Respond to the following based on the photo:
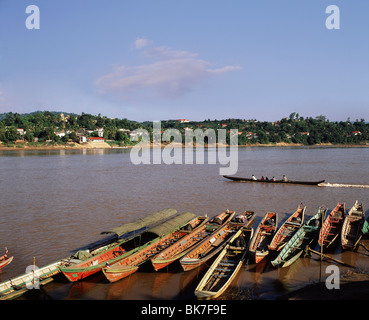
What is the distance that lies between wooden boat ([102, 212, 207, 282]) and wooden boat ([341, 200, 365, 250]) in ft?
19.3

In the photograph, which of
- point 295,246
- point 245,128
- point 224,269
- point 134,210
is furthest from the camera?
point 245,128

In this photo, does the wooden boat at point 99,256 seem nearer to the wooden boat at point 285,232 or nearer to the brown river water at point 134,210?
the brown river water at point 134,210

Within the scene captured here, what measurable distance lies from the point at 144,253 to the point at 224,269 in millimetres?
2928

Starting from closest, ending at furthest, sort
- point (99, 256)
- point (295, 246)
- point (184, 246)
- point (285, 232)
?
point (99, 256) < point (295, 246) < point (184, 246) < point (285, 232)

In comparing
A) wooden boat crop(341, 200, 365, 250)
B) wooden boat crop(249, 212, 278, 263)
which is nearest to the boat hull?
wooden boat crop(249, 212, 278, 263)

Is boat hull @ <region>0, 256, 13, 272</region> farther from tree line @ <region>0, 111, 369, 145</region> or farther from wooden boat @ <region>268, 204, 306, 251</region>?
tree line @ <region>0, 111, 369, 145</region>

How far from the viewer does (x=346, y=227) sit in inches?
530

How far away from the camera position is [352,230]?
44.3 feet

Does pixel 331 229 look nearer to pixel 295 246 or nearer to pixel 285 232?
pixel 285 232

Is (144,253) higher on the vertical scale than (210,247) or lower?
higher

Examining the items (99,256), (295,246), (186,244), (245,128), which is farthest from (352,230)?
(245,128)

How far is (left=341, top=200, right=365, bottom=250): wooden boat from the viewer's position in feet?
38.0

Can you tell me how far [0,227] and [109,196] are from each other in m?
8.36

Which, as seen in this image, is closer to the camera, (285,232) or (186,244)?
(186,244)
